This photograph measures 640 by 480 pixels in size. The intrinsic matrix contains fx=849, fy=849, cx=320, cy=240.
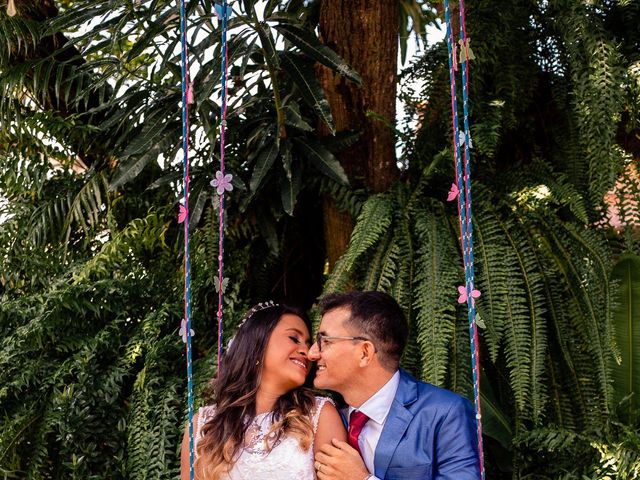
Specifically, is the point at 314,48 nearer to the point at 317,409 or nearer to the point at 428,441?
the point at 317,409

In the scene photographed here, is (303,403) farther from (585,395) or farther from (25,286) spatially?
(25,286)

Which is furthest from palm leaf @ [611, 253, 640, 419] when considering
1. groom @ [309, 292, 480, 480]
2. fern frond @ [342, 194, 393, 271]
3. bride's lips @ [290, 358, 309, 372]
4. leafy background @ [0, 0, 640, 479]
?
bride's lips @ [290, 358, 309, 372]

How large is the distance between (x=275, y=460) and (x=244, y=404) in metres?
0.19

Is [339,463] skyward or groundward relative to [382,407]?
groundward

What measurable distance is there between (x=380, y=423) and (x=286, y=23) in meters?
1.54

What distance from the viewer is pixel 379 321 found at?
2.17 meters

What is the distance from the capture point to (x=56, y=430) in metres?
3.06

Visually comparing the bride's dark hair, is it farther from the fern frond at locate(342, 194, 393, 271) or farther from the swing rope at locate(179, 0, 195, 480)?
the fern frond at locate(342, 194, 393, 271)

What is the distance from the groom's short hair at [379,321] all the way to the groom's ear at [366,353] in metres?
0.02

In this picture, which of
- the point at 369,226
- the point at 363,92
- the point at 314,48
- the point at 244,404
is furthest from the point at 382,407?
the point at 363,92

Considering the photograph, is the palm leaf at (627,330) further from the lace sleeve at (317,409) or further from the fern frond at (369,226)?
the lace sleeve at (317,409)

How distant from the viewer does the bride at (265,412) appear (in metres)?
2.24

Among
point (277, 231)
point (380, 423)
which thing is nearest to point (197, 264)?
point (277, 231)

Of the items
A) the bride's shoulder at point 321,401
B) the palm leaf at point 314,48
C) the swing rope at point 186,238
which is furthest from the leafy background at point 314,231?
the swing rope at point 186,238
